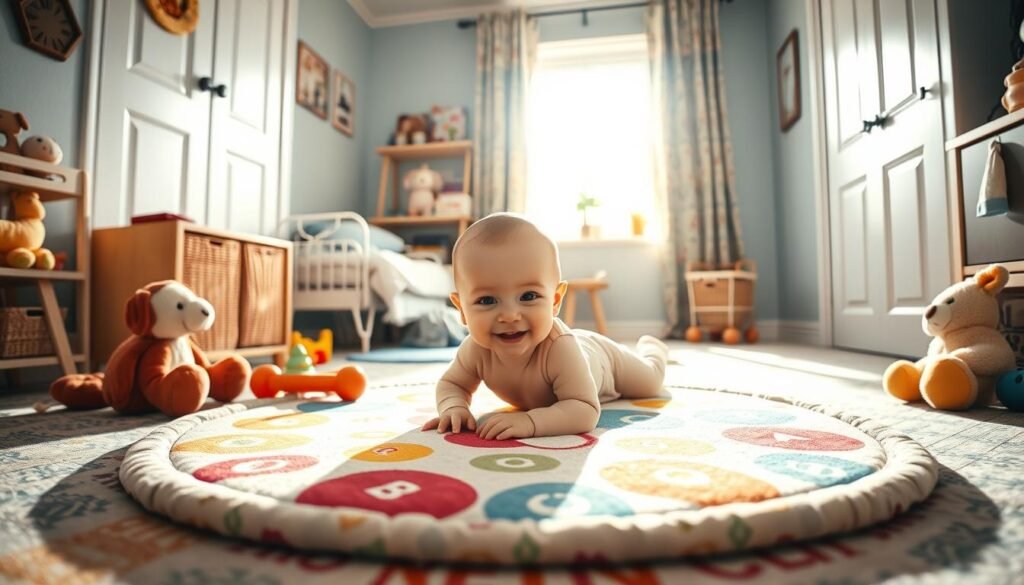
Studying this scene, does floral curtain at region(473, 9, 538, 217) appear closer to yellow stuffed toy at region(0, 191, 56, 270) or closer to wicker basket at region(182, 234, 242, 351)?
wicker basket at region(182, 234, 242, 351)

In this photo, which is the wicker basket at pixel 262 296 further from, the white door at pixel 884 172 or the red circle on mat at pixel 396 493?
the white door at pixel 884 172

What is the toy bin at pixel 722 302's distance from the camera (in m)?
3.59

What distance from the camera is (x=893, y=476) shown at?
24.7 inches

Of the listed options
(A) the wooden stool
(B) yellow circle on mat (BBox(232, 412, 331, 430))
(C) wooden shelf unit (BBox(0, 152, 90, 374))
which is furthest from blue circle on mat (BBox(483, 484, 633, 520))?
(A) the wooden stool

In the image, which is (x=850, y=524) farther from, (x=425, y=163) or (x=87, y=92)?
(x=425, y=163)

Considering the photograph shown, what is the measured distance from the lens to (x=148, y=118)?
7.39 ft

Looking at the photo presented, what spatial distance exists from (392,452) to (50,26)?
2.15 meters

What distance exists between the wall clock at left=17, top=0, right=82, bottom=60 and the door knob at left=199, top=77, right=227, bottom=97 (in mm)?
495

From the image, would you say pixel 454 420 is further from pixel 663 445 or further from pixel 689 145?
pixel 689 145

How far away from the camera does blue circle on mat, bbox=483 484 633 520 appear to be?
0.55 m

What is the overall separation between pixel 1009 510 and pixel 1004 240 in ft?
3.85

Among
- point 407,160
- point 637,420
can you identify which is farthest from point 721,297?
point 637,420

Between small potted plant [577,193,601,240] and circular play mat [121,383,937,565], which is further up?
small potted plant [577,193,601,240]

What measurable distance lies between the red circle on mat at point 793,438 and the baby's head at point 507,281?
362mm
